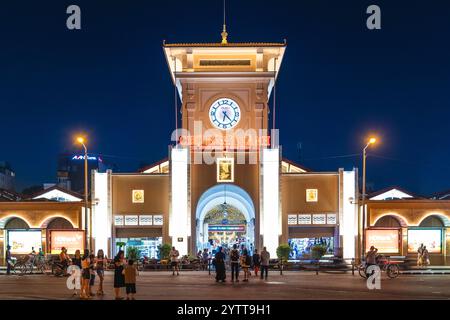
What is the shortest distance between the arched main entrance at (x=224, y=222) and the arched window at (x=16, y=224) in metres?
12.6

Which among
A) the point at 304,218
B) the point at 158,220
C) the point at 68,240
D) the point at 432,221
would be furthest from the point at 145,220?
the point at 432,221

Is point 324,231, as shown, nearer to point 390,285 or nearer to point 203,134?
point 203,134

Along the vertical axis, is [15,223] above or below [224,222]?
above

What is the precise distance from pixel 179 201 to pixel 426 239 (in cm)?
1762

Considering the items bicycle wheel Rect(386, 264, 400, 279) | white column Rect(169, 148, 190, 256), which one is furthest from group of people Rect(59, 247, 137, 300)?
white column Rect(169, 148, 190, 256)

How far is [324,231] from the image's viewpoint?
132 ft

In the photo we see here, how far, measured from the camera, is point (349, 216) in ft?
130

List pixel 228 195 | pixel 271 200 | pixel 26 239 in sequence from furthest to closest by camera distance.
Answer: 1. pixel 228 195
2. pixel 26 239
3. pixel 271 200

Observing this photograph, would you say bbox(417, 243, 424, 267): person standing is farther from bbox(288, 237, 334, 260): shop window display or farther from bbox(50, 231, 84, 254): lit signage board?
bbox(50, 231, 84, 254): lit signage board

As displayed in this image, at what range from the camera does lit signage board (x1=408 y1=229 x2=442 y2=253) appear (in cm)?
3909

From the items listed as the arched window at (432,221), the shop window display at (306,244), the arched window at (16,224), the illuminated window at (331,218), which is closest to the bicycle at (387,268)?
the illuminated window at (331,218)

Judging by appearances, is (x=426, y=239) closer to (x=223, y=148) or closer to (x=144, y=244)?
(x=223, y=148)

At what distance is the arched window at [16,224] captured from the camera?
3966cm
